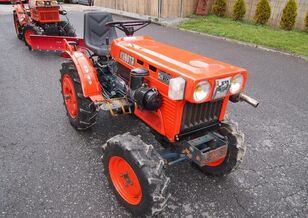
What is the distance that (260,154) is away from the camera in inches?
131

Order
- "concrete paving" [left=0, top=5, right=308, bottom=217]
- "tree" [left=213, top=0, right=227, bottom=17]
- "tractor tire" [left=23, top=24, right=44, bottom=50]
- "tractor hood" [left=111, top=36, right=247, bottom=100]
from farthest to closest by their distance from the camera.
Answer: "tree" [left=213, top=0, right=227, bottom=17], "tractor tire" [left=23, top=24, right=44, bottom=50], "concrete paving" [left=0, top=5, right=308, bottom=217], "tractor hood" [left=111, top=36, right=247, bottom=100]

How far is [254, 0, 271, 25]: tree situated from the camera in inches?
407

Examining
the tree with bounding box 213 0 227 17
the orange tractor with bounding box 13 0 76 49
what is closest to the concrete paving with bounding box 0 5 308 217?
the orange tractor with bounding box 13 0 76 49

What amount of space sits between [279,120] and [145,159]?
2.84 m

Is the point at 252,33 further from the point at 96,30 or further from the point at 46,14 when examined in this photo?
the point at 96,30

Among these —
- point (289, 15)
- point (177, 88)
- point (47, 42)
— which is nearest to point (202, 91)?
point (177, 88)

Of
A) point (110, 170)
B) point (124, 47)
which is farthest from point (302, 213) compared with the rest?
point (124, 47)

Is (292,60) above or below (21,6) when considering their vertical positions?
below

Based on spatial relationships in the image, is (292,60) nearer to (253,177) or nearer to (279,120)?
(279,120)

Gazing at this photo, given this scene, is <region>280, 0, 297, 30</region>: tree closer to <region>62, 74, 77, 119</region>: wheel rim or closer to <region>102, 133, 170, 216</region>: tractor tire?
<region>62, 74, 77, 119</region>: wheel rim

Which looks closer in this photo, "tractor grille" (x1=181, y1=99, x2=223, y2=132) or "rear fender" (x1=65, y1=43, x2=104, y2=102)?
"tractor grille" (x1=181, y1=99, x2=223, y2=132)

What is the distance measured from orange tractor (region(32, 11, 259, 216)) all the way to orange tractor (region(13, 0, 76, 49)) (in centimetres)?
443

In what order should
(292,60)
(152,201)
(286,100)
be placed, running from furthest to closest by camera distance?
1. (292,60)
2. (286,100)
3. (152,201)

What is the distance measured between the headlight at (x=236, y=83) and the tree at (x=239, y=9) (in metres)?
9.86
